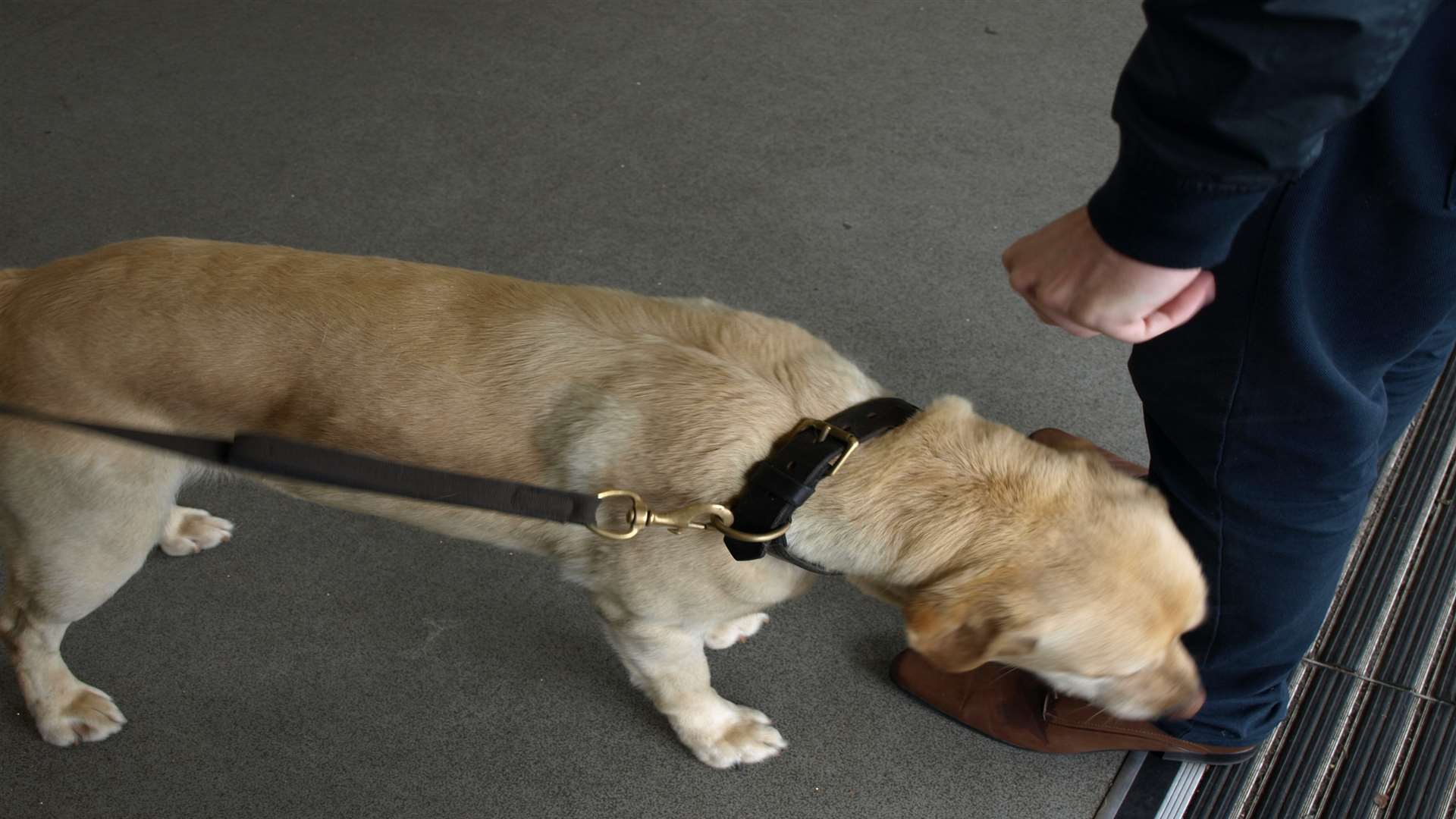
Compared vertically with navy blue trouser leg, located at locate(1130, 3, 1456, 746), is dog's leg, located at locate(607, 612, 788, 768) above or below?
below

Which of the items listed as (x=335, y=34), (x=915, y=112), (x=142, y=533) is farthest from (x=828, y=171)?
(x=142, y=533)

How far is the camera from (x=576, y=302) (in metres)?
1.39

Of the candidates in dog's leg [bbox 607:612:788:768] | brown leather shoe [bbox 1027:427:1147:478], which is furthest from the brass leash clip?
brown leather shoe [bbox 1027:427:1147:478]

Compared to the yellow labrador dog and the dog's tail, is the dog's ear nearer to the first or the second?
the yellow labrador dog

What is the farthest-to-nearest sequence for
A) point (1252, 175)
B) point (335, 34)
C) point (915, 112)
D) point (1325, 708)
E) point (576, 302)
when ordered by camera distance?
point (335, 34)
point (915, 112)
point (1325, 708)
point (576, 302)
point (1252, 175)

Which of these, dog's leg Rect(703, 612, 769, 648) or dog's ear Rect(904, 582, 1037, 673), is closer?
dog's ear Rect(904, 582, 1037, 673)

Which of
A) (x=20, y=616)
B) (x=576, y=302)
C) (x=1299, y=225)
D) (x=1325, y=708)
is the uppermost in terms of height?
(x=1299, y=225)

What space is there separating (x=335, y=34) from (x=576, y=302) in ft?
8.44

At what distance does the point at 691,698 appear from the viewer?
1653 mm

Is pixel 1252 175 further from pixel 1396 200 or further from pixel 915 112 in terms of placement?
pixel 915 112

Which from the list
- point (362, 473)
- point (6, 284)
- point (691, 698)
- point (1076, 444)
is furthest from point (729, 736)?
point (6, 284)

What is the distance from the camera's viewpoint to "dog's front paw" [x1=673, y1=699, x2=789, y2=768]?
1.71m

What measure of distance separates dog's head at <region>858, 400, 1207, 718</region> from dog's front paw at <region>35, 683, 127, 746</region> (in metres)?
1.50

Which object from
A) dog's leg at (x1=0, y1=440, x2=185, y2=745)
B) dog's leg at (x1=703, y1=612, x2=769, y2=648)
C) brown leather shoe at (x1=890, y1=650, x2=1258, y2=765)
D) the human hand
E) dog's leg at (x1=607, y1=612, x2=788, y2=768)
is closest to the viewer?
the human hand
